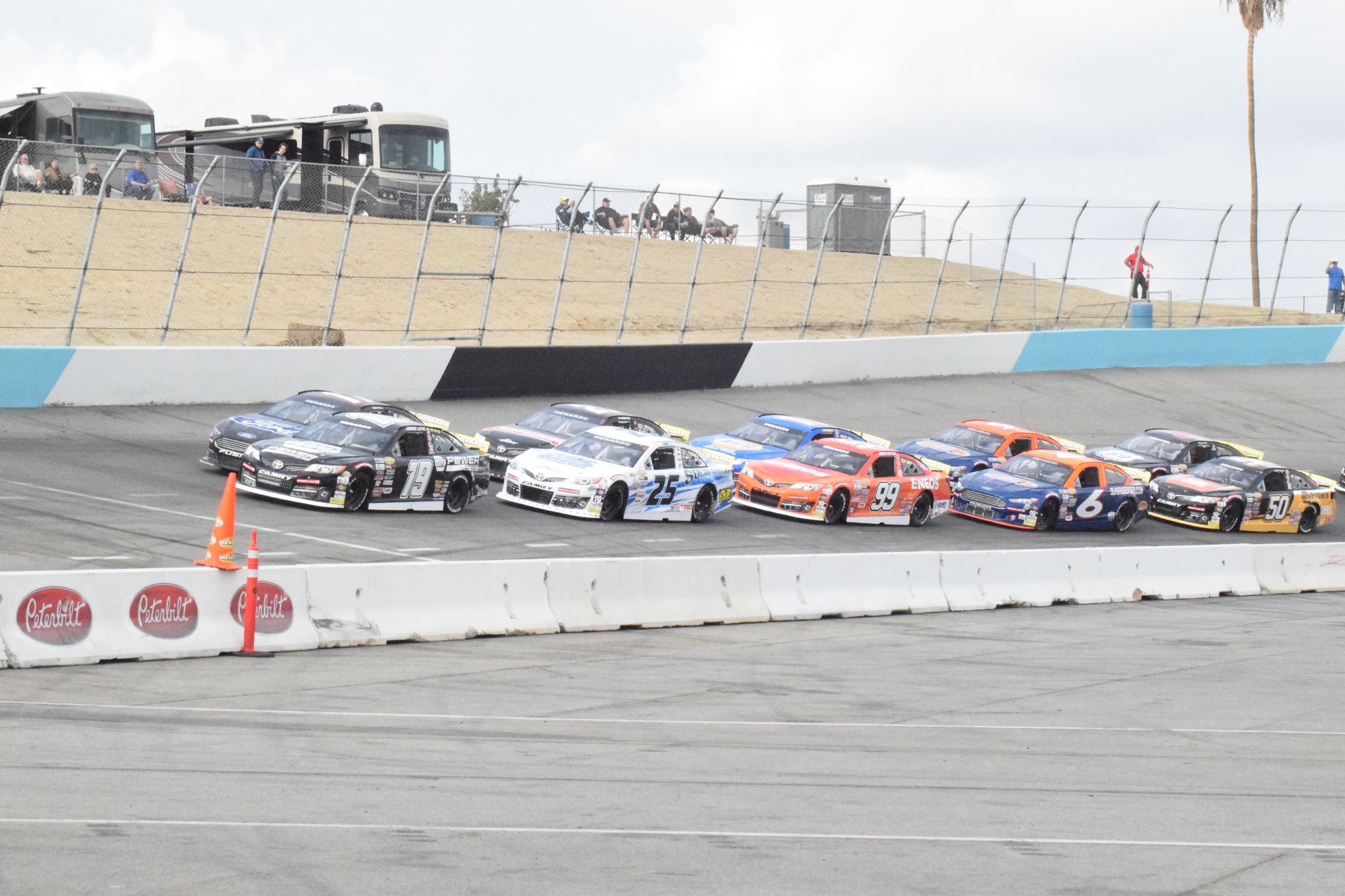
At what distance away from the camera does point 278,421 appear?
21.3 metres

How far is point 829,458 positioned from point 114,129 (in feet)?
76.9

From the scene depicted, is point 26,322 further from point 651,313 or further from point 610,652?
point 610,652

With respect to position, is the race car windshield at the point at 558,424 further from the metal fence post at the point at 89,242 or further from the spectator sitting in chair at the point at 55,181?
the spectator sitting in chair at the point at 55,181

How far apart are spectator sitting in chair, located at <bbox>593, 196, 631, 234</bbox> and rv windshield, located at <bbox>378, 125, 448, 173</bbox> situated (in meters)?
12.1

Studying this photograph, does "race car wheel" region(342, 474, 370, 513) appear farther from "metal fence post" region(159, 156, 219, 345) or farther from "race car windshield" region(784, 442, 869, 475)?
"metal fence post" region(159, 156, 219, 345)

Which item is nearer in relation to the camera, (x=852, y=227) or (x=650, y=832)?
(x=650, y=832)

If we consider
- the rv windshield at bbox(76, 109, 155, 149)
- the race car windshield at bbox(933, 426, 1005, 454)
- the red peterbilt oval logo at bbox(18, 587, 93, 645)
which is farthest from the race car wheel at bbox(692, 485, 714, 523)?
the rv windshield at bbox(76, 109, 155, 149)

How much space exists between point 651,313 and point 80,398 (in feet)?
56.3

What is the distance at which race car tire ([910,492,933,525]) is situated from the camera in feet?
77.2

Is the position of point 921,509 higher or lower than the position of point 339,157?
lower

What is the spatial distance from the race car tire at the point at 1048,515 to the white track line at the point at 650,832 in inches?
618

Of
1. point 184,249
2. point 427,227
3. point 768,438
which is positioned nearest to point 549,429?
point 768,438

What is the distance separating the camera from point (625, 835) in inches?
316

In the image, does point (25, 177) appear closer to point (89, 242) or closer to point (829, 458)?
point (89, 242)
